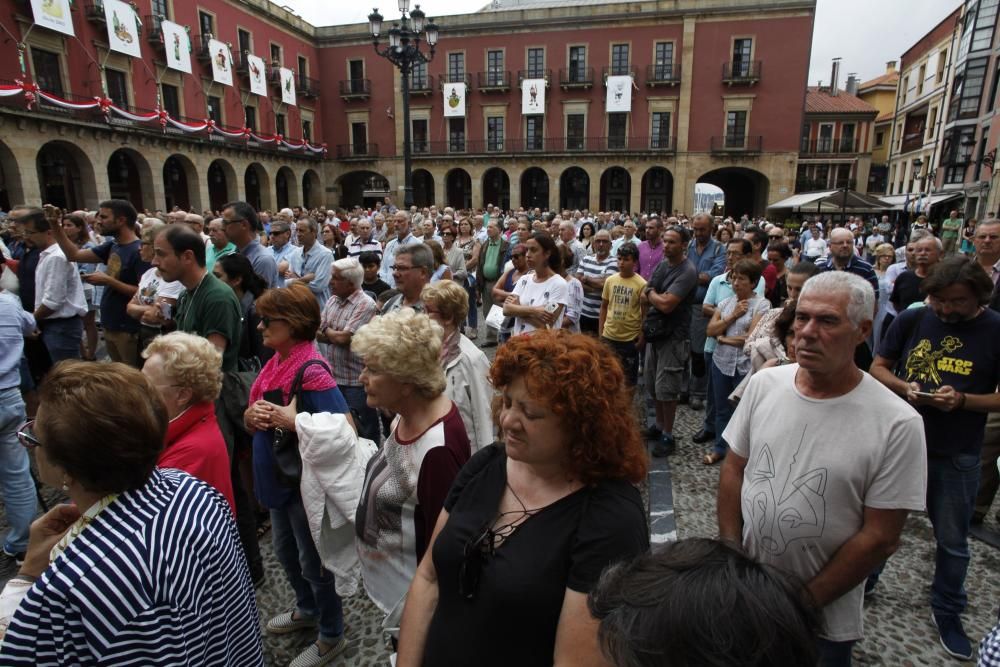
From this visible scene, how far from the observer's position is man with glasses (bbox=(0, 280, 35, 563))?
2918 millimetres

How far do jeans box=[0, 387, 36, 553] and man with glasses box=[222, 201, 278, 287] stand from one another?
6.43 feet

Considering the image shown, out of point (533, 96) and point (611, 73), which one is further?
point (611, 73)

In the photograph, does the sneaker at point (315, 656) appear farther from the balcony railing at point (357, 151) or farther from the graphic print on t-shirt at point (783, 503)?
the balcony railing at point (357, 151)

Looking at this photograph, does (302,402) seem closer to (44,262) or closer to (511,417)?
(511,417)

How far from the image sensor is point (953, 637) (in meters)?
2.42

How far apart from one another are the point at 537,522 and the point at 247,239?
167 inches

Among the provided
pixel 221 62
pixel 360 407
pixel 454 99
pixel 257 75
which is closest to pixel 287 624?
pixel 360 407

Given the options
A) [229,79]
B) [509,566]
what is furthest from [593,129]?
[509,566]

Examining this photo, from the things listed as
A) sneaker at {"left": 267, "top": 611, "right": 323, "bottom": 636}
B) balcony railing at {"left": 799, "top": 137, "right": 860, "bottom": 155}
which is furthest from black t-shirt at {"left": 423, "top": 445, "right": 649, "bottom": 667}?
balcony railing at {"left": 799, "top": 137, "right": 860, "bottom": 155}

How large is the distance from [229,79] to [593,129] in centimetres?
1859

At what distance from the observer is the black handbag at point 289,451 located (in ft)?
7.30

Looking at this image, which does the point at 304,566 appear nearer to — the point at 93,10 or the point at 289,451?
the point at 289,451

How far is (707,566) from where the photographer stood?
0.76 meters

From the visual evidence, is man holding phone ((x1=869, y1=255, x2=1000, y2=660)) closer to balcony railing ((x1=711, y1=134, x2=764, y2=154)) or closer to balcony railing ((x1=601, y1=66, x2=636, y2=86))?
balcony railing ((x1=711, y1=134, x2=764, y2=154))
